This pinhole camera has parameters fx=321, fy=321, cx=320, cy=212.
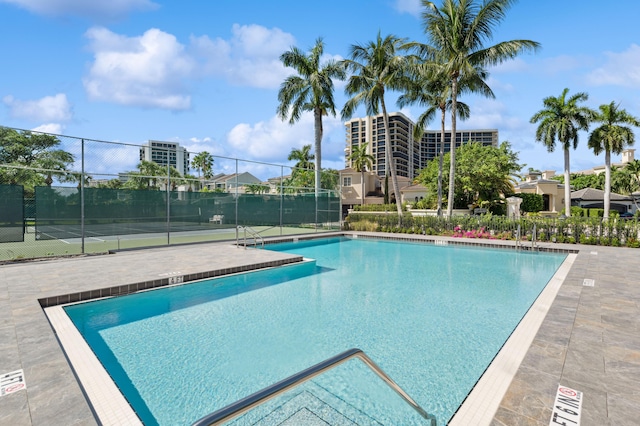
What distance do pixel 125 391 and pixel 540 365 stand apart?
3983 millimetres

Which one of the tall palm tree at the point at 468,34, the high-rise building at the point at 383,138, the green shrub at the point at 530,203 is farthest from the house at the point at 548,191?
the high-rise building at the point at 383,138

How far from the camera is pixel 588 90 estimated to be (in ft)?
75.4

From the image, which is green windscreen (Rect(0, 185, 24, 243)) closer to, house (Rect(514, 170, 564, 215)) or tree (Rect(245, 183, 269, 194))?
tree (Rect(245, 183, 269, 194))

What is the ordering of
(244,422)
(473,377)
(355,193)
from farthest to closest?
1. (355,193)
2. (473,377)
3. (244,422)

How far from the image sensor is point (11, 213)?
26.7 ft

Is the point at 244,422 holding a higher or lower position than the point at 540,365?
lower

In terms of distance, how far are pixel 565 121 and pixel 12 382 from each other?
1193 inches

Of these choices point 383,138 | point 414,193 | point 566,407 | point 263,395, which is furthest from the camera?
point 383,138

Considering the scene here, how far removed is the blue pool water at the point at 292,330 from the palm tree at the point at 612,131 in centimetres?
2219

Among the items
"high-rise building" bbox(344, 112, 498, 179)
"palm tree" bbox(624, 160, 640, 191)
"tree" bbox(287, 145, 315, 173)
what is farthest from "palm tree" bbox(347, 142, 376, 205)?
"high-rise building" bbox(344, 112, 498, 179)

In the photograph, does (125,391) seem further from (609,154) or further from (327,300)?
(609,154)

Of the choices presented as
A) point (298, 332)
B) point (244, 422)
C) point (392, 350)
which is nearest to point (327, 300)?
point (298, 332)

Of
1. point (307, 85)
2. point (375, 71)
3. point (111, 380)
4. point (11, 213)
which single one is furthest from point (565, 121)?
Answer: point (11, 213)

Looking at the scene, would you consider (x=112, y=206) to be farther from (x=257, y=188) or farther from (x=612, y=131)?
(x=612, y=131)
